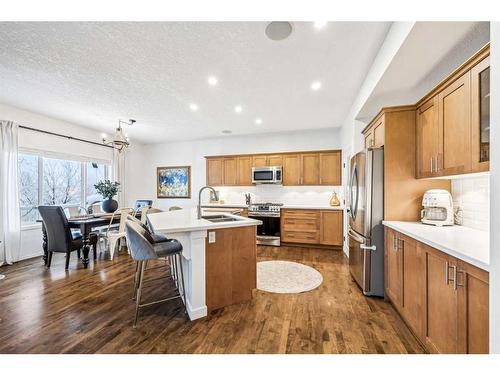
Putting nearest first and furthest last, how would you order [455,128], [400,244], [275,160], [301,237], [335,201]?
[455,128] → [400,244] → [301,237] → [335,201] → [275,160]

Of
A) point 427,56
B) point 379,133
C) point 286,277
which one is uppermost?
point 427,56

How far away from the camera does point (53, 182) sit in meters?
4.41

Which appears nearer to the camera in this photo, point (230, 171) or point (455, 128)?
point (455, 128)

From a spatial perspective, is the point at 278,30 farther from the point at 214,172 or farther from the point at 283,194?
the point at 214,172

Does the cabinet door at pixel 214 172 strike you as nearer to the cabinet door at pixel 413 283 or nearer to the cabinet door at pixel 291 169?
the cabinet door at pixel 291 169

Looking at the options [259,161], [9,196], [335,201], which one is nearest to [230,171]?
[259,161]

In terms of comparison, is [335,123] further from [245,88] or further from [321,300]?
[321,300]

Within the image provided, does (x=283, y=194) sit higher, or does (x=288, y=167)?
(x=288, y=167)

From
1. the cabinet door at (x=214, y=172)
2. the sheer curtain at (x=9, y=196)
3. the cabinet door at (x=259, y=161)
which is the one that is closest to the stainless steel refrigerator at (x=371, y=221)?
the cabinet door at (x=259, y=161)

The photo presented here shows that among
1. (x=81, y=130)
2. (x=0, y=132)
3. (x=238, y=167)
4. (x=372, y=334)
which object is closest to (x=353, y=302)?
(x=372, y=334)

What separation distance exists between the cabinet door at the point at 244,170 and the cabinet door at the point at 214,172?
540 millimetres

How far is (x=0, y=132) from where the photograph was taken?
3471 mm

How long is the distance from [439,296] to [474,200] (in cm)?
108
